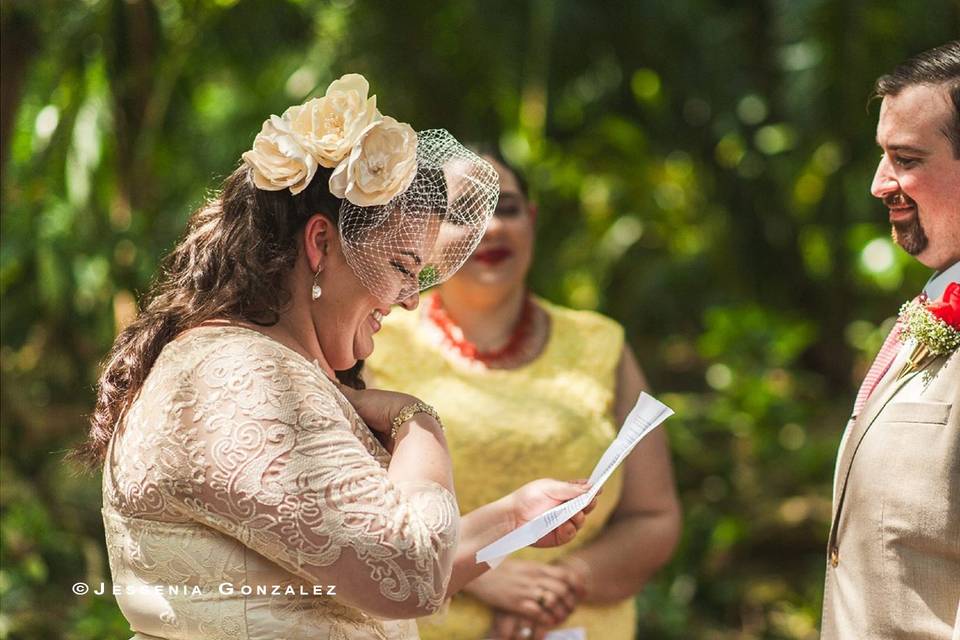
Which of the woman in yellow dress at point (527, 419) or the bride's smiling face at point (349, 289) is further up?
the bride's smiling face at point (349, 289)

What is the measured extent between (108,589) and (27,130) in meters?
1.75

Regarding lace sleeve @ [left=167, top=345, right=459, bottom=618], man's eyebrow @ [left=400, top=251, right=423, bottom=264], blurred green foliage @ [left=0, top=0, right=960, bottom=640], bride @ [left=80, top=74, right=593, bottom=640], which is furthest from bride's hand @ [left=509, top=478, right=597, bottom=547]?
blurred green foliage @ [left=0, top=0, right=960, bottom=640]

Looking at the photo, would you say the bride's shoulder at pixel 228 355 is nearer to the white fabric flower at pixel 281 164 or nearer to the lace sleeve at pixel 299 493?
the lace sleeve at pixel 299 493

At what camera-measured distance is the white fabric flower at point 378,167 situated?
6.26ft

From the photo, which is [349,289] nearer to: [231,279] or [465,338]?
[231,279]

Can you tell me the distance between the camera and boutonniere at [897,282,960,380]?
6.91ft

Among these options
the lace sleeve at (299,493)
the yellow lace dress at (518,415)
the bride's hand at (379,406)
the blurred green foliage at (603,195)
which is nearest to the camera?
the lace sleeve at (299,493)

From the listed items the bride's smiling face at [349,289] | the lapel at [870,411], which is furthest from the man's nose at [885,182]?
the bride's smiling face at [349,289]

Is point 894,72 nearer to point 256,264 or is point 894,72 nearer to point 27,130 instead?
point 256,264

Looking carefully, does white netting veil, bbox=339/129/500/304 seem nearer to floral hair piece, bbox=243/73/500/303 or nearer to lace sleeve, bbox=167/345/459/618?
floral hair piece, bbox=243/73/500/303

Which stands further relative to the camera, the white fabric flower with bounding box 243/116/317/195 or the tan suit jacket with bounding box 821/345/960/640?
the tan suit jacket with bounding box 821/345/960/640

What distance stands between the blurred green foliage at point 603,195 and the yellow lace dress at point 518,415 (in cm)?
144

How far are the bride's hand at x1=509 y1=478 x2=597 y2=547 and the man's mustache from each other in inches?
30.7

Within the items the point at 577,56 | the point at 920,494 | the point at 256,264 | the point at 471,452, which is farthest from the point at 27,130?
the point at 920,494
